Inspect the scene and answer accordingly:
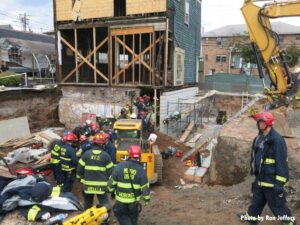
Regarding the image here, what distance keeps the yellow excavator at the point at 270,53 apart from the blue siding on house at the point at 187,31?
19.0 feet

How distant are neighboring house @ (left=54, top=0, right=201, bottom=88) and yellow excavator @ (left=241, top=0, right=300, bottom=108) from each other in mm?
5506

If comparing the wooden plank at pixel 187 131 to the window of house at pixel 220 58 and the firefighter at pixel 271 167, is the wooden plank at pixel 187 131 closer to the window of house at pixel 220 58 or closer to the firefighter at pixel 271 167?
the firefighter at pixel 271 167

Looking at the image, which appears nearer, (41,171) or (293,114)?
(41,171)

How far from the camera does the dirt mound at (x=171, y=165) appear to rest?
11.5 meters

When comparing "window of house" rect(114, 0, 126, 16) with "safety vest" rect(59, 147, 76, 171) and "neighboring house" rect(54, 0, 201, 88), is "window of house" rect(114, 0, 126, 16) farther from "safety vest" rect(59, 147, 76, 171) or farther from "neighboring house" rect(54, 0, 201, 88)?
"safety vest" rect(59, 147, 76, 171)

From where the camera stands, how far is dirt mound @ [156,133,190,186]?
11536mm

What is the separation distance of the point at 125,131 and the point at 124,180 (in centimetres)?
571

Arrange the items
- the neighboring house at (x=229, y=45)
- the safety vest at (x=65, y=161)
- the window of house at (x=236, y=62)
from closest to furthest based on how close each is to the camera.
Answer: the safety vest at (x=65, y=161)
the neighboring house at (x=229, y=45)
the window of house at (x=236, y=62)

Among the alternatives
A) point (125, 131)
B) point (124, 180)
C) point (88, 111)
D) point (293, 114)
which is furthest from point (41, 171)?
point (293, 114)

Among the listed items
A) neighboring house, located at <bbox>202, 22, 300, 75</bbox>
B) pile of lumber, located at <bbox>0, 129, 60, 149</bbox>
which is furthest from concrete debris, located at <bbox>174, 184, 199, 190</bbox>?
neighboring house, located at <bbox>202, 22, 300, 75</bbox>

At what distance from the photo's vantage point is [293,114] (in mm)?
12188

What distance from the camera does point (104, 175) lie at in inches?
255

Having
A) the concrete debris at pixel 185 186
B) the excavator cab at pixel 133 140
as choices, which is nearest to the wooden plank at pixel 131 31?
the excavator cab at pixel 133 140

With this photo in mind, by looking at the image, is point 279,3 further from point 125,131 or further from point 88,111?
point 88,111
